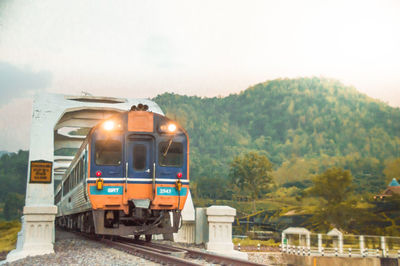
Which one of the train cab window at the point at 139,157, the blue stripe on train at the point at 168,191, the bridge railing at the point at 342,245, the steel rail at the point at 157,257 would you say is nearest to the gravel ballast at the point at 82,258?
the steel rail at the point at 157,257

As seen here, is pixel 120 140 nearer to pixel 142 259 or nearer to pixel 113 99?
pixel 142 259

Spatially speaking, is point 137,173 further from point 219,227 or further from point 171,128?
point 219,227

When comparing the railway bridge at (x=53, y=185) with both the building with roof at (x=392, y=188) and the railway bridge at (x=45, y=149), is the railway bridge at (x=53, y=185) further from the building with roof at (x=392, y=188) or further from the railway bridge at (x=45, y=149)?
the building with roof at (x=392, y=188)

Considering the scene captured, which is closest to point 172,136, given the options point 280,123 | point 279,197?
point 279,197

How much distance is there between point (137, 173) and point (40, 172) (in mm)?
13145

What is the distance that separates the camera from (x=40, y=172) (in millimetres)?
22438

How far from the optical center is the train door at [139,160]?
10898 millimetres

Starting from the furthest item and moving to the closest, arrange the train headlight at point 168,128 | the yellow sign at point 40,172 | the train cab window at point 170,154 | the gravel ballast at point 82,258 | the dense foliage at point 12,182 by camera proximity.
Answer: the dense foliage at point 12,182 < the yellow sign at point 40,172 < the train headlight at point 168,128 < the train cab window at point 170,154 < the gravel ballast at point 82,258

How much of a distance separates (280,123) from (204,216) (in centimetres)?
11097

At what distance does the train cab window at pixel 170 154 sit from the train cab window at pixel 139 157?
1.21 ft

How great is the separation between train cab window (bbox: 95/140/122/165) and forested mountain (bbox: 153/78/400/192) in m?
60.6

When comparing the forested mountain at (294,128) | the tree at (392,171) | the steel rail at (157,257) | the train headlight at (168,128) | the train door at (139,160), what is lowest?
the steel rail at (157,257)

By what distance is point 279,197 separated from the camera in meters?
72.1

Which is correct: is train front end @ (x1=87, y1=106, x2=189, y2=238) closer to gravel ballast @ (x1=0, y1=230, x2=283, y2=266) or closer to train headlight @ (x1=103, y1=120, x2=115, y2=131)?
train headlight @ (x1=103, y1=120, x2=115, y2=131)
